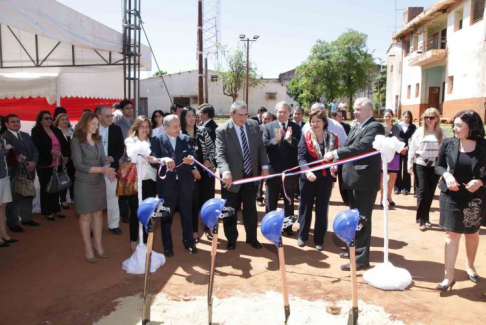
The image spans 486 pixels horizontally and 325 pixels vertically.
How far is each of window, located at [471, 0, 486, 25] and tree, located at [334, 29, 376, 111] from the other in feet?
66.1

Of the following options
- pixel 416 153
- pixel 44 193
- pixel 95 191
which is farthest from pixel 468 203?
pixel 44 193

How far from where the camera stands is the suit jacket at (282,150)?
226 inches

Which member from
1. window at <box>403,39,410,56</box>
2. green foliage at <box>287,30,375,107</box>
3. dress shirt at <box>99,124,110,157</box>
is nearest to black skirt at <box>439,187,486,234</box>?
dress shirt at <box>99,124,110,157</box>

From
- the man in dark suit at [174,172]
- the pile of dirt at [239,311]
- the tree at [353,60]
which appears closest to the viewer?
the pile of dirt at [239,311]

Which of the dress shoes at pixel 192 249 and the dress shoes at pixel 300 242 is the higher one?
the dress shoes at pixel 300 242

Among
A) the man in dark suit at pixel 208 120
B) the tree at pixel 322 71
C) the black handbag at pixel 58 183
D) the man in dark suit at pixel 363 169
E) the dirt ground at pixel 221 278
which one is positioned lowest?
the dirt ground at pixel 221 278

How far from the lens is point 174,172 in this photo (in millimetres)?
4844

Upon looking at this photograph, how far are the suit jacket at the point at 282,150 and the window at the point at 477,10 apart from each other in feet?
59.1

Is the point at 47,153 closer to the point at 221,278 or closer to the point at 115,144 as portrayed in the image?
the point at 115,144

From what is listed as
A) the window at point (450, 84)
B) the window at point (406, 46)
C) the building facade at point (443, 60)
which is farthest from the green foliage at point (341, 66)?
the window at point (450, 84)

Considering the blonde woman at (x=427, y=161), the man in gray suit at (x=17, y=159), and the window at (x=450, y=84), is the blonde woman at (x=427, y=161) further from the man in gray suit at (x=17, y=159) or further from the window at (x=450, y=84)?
the window at (x=450, y=84)

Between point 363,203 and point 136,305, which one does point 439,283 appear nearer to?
point 363,203

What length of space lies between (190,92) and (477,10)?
30109 mm

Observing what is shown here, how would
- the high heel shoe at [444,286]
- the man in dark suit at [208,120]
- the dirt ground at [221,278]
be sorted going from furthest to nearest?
the man in dark suit at [208,120], the high heel shoe at [444,286], the dirt ground at [221,278]
